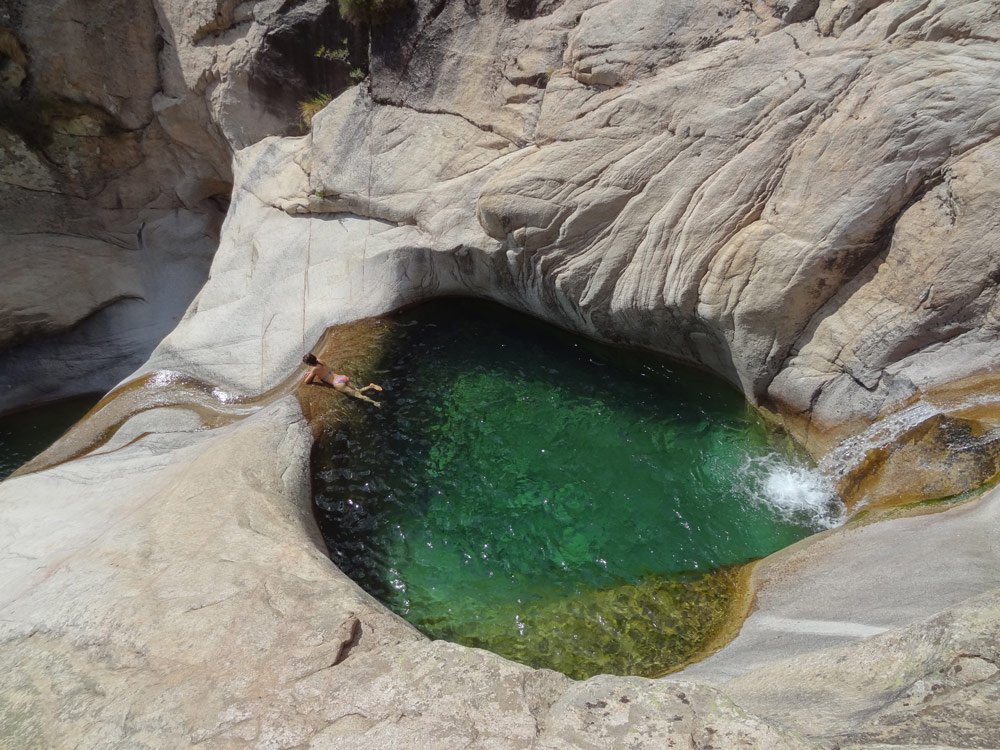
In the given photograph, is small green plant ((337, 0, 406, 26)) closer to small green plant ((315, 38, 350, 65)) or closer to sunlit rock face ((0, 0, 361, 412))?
sunlit rock face ((0, 0, 361, 412))

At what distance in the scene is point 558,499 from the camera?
7422 millimetres

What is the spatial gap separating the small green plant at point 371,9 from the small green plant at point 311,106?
4.58 ft

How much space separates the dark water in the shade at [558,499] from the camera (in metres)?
6.18

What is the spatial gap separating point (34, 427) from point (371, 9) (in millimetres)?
9489

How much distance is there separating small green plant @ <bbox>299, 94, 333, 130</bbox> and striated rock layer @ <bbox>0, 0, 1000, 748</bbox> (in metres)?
0.46

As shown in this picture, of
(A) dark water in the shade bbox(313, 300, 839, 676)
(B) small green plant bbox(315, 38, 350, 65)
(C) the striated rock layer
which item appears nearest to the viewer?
(C) the striated rock layer

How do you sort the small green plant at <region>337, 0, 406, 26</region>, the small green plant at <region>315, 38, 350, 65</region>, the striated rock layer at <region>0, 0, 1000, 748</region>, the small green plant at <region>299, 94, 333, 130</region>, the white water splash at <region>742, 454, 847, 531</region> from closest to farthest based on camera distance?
1. the striated rock layer at <region>0, 0, 1000, 748</region>
2. the white water splash at <region>742, 454, 847, 531</region>
3. the small green plant at <region>337, 0, 406, 26</region>
4. the small green plant at <region>315, 38, 350, 65</region>
5. the small green plant at <region>299, 94, 333, 130</region>

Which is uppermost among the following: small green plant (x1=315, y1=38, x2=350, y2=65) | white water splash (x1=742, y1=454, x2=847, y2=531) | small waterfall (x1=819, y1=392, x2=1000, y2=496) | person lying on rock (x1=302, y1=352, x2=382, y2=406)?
small green plant (x1=315, y1=38, x2=350, y2=65)

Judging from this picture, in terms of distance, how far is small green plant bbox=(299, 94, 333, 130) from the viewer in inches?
446

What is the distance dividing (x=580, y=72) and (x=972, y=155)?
457cm

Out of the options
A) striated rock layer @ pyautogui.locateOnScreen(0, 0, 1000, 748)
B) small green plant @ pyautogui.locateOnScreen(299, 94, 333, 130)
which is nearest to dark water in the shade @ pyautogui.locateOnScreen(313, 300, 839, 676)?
striated rock layer @ pyautogui.locateOnScreen(0, 0, 1000, 748)

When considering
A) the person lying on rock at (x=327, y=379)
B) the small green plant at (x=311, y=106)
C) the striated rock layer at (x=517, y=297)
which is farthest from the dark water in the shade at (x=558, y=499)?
the small green plant at (x=311, y=106)

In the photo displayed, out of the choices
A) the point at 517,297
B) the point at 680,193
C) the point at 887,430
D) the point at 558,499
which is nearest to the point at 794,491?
the point at 887,430

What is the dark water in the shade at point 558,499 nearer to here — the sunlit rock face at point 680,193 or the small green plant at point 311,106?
the sunlit rock face at point 680,193
